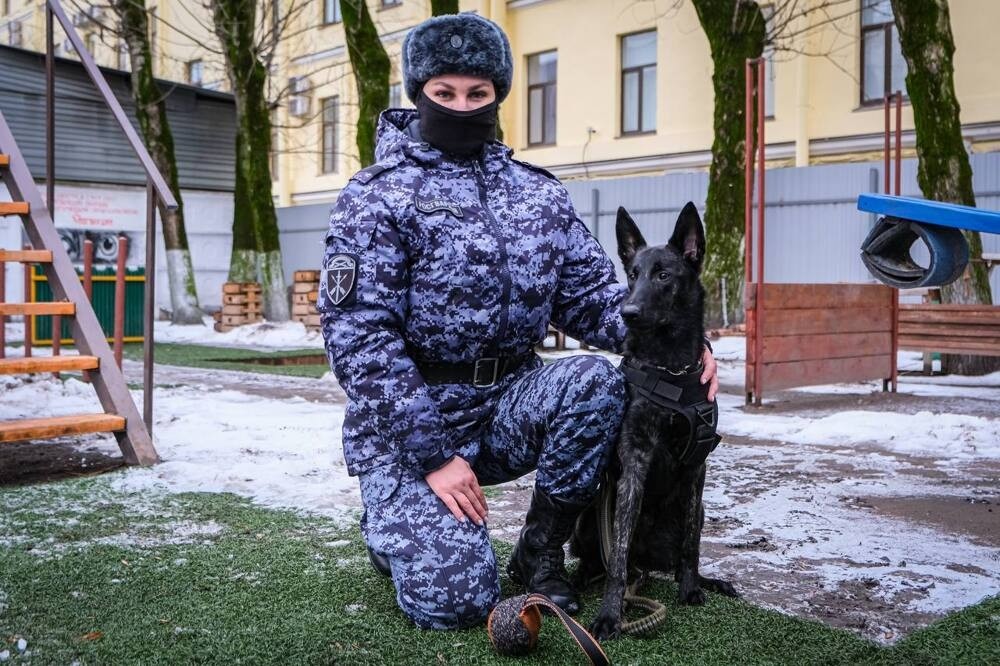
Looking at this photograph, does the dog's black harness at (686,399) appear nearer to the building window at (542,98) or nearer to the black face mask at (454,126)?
the black face mask at (454,126)

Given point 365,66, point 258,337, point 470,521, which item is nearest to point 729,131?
point 365,66

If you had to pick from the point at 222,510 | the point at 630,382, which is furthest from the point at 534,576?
the point at 222,510

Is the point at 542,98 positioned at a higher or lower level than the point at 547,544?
higher

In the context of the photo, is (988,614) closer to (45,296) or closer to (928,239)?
(928,239)

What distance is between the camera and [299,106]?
27922mm

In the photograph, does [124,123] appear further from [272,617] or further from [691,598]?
[691,598]

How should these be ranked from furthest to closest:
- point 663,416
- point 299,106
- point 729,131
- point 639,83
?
point 299,106
point 639,83
point 729,131
point 663,416

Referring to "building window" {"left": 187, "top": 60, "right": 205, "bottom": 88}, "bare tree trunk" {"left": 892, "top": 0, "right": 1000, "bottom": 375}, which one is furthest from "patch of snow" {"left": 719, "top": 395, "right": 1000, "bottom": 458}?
"building window" {"left": 187, "top": 60, "right": 205, "bottom": 88}

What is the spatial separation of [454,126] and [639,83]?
18.5m

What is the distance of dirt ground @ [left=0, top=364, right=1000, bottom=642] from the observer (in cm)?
316

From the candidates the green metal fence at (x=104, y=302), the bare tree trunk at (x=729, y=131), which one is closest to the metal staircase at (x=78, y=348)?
the green metal fence at (x=104, y=302)

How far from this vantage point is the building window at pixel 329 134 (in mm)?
28109

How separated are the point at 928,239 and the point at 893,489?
2594mm

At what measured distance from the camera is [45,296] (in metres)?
15.2
